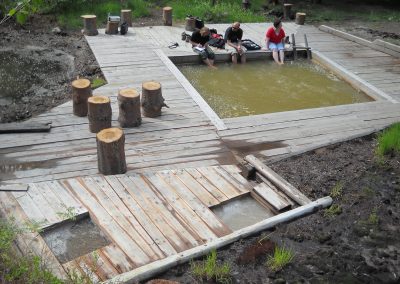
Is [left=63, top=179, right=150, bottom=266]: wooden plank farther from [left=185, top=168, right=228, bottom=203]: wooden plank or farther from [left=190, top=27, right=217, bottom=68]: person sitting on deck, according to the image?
[left=190, top=27, right=217, bottom=68]: person sitting on deck

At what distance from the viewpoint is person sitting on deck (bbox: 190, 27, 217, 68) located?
35.9 ft

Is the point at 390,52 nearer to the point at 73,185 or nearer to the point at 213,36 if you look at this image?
the point at 213,36

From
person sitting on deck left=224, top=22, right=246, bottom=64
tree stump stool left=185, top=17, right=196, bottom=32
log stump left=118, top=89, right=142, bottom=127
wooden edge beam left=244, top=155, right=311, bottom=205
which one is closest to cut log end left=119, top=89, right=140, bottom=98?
log stump left=118, top=89, right=142, bottom=127

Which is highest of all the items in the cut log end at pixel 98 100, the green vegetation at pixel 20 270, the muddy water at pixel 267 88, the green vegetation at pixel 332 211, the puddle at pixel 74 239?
the cut log end at pixel 98 100

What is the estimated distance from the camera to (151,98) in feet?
25.1

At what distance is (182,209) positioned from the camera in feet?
18.0

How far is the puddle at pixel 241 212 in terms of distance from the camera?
5504mm

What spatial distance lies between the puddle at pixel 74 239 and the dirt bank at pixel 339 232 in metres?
0.96

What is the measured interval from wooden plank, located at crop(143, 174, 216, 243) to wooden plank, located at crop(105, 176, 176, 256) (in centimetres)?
36

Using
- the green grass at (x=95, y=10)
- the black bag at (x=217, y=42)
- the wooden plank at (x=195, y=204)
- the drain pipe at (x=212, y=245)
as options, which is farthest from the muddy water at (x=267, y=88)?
the green grass at (x=95, y=10)

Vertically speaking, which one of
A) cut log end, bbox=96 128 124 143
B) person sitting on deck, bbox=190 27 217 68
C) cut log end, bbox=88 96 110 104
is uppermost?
person sitting on deck, bbox=190 27 217 68

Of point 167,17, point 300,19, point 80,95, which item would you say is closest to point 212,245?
point 80,95

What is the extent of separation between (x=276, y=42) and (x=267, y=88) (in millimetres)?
2458

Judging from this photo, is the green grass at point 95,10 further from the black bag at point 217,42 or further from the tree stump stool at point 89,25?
the black bag at point 217,42
